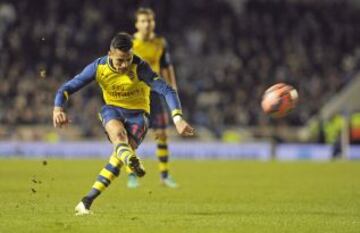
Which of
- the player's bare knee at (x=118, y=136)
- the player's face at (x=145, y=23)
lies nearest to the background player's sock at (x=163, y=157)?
the player's face at (x=145, y=23)

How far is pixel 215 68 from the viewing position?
114 feet

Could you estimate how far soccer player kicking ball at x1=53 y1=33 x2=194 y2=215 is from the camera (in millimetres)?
9852

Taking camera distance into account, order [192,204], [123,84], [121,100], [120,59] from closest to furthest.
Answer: [120,59]
[123,84]
[121,100]
[192,204]

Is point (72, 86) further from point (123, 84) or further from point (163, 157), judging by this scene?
point (163, 157)

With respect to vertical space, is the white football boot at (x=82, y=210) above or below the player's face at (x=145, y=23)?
below

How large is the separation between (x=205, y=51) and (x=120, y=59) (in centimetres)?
A: 2559

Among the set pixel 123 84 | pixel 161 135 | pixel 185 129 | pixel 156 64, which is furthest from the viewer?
pixel 161 135

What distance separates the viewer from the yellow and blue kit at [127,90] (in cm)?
1011

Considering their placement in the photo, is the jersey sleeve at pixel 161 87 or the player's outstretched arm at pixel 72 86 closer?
the jersey sleeve at pixel 161 87

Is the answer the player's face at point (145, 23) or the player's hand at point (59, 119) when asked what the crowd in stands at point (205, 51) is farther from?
the player's hand at point (59, 119)

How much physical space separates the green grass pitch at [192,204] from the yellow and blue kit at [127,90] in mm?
1134

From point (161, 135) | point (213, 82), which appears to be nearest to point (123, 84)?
point (161, 135)

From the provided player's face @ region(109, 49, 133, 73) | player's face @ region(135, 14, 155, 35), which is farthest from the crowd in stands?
player's face @ region(109, 49, 133, 73)

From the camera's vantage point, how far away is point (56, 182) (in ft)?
54.2
